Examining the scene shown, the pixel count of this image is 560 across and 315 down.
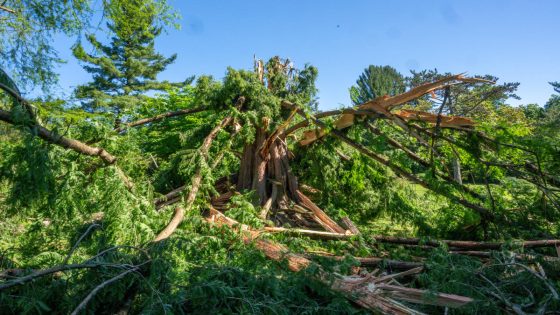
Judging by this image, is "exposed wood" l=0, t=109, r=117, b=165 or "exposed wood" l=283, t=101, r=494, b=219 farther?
"exposed wood" l=283, t=101, r=494, b=219

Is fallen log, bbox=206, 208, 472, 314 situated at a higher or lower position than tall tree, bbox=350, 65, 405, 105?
lower

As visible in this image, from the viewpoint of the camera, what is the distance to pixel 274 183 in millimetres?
5844

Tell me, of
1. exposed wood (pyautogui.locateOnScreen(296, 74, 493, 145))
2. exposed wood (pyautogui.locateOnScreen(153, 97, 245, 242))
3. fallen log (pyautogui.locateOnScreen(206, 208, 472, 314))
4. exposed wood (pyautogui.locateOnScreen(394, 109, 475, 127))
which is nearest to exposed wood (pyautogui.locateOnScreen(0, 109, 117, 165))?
exposed wood (pyautogui.locateOnScreen(153, 97, 245, 242))

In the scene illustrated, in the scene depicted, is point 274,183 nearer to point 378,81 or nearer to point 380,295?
point 380,295

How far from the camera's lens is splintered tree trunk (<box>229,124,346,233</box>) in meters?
5.44

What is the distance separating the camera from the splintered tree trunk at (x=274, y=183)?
5441 millimetres

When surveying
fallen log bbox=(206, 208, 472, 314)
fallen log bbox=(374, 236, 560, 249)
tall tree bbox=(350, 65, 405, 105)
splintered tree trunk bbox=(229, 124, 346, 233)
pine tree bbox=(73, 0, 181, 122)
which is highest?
tall tree bbox=(350, 65, 405, 105)

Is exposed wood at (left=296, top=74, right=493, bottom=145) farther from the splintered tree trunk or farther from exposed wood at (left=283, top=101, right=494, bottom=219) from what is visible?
→ the splintered tree trunk

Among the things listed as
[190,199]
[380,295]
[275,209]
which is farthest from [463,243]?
[190,199]

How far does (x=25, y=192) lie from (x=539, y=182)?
5.19m

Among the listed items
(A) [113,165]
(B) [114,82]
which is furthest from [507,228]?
(B) [114,82]

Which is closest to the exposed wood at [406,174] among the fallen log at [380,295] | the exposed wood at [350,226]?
the exposed wood at [350,226]

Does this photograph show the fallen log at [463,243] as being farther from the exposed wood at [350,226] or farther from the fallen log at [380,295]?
the fallen log at [380,295]

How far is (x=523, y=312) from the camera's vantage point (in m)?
2.34
